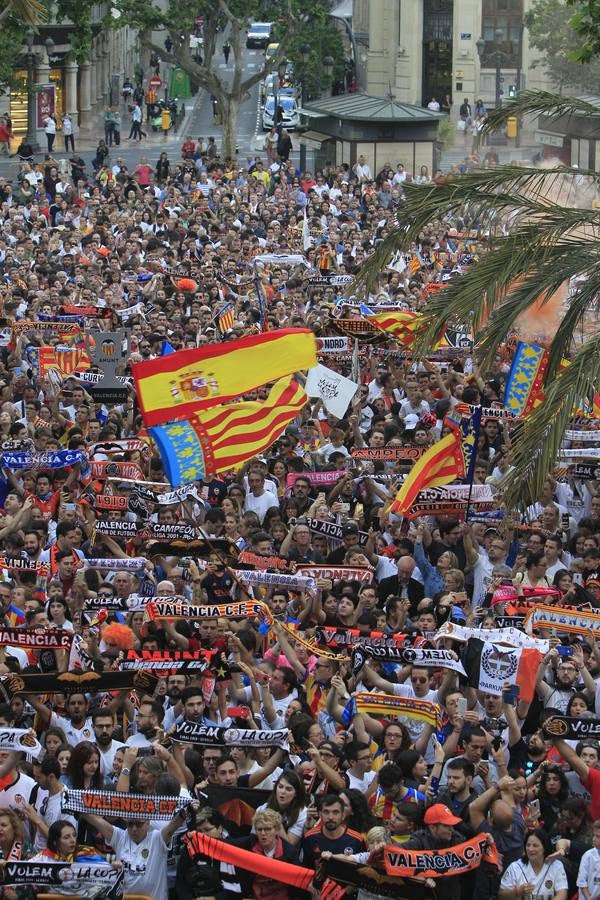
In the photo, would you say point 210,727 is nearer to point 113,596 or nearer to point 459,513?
point 113,596

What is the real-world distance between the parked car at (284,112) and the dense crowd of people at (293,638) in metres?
38.6

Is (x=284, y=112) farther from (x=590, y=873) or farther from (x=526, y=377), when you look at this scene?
(x=590, y=873)

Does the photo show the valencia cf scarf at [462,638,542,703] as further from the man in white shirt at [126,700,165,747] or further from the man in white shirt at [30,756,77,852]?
the man in white shirt at [30,756,77,852]

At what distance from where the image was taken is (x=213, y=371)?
14.9m

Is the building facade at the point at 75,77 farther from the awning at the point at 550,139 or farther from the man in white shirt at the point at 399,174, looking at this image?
the awning at the point at 550,139

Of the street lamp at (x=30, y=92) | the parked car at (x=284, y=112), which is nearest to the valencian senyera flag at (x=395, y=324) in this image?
the street lamp at (x=30, y=92)

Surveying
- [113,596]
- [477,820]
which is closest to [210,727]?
[477,820]

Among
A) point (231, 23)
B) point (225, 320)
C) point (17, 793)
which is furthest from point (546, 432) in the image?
point (231, 23)

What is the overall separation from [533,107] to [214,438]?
11.9 feet

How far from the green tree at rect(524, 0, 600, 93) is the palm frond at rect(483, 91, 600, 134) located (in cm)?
4493

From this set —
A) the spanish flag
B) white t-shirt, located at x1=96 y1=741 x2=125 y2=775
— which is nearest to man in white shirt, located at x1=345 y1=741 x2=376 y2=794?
white t-shirt, located at x1=96 y1=741 x2=125 y2=775

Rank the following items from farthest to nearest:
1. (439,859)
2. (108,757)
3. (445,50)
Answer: (445,50)
(108,757)
(439,859)

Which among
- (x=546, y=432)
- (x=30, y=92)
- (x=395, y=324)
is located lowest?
(x=395, y=324)

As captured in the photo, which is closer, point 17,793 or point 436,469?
point 17,793
